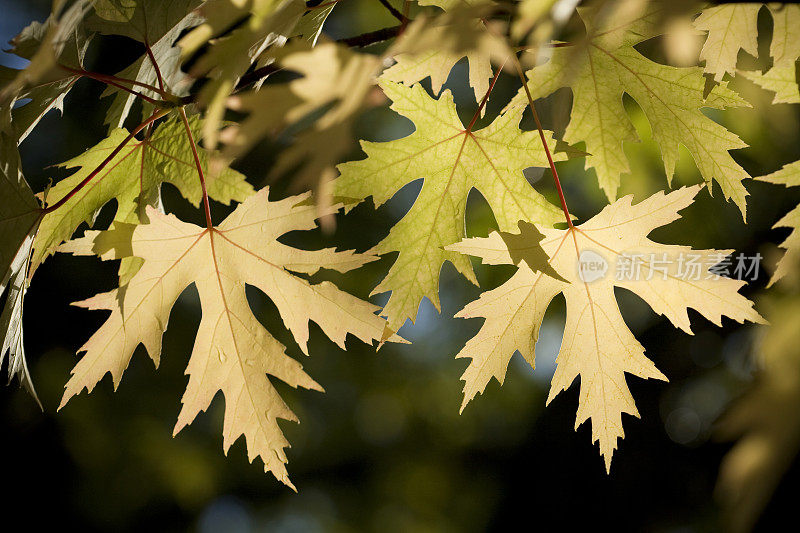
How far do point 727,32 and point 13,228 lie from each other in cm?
96

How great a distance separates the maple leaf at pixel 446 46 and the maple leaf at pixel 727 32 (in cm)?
24

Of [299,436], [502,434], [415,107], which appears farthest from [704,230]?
[415,107]

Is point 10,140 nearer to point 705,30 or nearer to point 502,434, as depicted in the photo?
point 705,30

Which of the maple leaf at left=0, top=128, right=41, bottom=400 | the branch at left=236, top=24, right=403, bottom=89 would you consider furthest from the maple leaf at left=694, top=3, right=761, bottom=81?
the maple leaf at left=0, top=128, right=41, bottom=400

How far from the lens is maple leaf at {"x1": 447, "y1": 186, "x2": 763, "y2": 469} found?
0.78m

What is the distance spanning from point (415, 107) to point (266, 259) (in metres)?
0.30

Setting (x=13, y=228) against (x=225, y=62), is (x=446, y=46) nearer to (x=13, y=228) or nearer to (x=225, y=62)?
(x=225, y=62)

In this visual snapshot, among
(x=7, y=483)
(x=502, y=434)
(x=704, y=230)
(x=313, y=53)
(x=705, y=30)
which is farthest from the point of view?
(x=502, y=434)

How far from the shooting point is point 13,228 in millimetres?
803

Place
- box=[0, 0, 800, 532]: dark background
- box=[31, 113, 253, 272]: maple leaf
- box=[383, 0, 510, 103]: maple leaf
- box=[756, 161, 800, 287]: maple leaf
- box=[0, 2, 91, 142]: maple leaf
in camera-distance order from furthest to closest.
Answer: box=[0, 0, 800, 532]: dark background → box=[31, 113, 253, 272]: maple leaf → box=[0, 2, 91, 142]: maple leaf → box=[756, 161, 800, 287]: maple leaf → box=[383, 0, 510, 103]: maple leaf

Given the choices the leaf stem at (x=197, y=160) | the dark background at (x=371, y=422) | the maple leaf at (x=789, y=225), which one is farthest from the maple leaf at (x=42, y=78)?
the dark background at (x=371, y=422)

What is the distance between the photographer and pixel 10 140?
30.0 inches

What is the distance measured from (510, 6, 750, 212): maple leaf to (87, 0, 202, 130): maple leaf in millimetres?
534

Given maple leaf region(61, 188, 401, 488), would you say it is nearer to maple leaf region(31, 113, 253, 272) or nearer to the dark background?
maple leaf region(31, 113, 253, 272)
